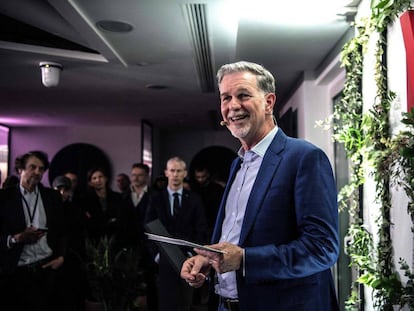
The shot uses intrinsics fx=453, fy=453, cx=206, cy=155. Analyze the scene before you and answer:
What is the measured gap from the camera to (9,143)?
9961 millimetres

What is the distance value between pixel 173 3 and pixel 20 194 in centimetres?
188

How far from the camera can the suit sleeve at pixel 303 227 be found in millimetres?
1272

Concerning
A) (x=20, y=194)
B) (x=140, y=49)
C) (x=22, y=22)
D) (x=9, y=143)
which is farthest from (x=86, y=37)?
(x=9, y=143)

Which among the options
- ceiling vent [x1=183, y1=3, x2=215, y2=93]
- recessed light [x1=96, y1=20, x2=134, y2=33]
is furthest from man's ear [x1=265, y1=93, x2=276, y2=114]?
recessed light [x1=96, y1=20, x2=134, y2=33]

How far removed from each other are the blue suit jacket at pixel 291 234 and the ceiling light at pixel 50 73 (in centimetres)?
358

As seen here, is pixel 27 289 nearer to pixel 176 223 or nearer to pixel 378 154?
pixel 176 223

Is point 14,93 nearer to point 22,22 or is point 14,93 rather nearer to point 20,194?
point 22,22

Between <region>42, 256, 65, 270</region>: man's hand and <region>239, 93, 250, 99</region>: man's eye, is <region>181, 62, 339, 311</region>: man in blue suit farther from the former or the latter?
<region>42, 256, 65, 270</region>: man's hand

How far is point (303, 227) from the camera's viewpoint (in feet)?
4.30

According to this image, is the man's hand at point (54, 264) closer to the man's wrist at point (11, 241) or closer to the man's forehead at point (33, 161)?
the man's wrist at point (11, 241)

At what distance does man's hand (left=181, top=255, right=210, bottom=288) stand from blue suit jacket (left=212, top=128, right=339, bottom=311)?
5.5 inches

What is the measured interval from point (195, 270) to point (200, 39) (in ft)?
8.58

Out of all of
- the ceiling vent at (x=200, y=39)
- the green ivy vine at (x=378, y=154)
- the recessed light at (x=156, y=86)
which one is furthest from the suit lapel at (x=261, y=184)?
the recessed light at (x=156, y=86)

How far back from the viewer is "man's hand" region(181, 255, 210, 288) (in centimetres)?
142
